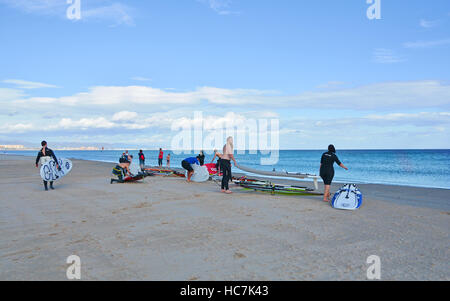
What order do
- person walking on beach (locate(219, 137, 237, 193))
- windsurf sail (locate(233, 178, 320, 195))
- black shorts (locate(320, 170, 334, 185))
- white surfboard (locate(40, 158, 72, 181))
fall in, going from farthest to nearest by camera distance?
white surfboard (locate(40, 158, 72, 181)) < windsurf sail (locate(233, 178, 320, 195)) < person walking on beach (locate(219, 137, 237, 193)) < black shorts (locate(320, 170, 334, 185))

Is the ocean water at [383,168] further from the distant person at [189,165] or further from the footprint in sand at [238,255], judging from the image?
the footprint in sand at [238,255]

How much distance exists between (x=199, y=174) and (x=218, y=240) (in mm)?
10192

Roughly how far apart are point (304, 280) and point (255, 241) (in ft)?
5.63

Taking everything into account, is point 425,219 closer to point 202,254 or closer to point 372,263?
point 372,263

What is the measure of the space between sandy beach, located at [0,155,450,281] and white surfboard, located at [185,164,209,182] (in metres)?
5.90

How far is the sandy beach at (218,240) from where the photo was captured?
4.39 meters

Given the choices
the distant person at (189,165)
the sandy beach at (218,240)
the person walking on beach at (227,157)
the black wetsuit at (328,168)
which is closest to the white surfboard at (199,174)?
the distant person at (189,165)

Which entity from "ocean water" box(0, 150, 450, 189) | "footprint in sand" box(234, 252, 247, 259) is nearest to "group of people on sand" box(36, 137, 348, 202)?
"footprint in sand" box(234, 252, 247, 259)

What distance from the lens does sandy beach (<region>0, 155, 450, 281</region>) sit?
4.39 meters

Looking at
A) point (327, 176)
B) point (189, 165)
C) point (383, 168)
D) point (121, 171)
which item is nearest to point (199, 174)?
point (189, 165)

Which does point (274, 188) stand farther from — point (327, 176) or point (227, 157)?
point (327, 176)
